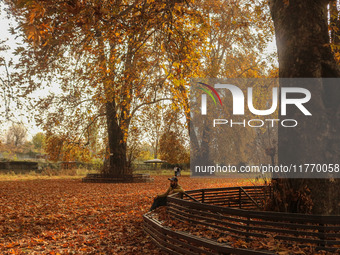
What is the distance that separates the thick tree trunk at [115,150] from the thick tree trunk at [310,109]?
16.5m

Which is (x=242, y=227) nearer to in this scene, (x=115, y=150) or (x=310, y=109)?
(x=310, y=109)

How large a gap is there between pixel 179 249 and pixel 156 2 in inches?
259

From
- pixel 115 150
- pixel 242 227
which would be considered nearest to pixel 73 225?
pixel 242 227

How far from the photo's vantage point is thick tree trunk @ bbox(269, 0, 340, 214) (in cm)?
636

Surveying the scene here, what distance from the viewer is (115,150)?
2273cm

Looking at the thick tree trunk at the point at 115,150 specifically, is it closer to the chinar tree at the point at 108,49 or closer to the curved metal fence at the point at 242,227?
the chinar tree at the point at 108,49

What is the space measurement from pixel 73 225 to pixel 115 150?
1402cm

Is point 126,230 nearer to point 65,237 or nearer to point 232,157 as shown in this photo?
point 65,237

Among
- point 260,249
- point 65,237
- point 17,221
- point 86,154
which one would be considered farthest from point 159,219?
point 86,154

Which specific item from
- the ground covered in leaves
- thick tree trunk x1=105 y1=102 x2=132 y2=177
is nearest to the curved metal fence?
the ground covered in leaves

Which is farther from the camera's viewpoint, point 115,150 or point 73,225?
point 115,150

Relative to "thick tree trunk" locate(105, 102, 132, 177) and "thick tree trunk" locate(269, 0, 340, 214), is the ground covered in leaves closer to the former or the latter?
"thick tree trunk" locate(269, 0, 340, 214)

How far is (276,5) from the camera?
23.9 ft

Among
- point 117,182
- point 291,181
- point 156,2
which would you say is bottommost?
point 117,182
